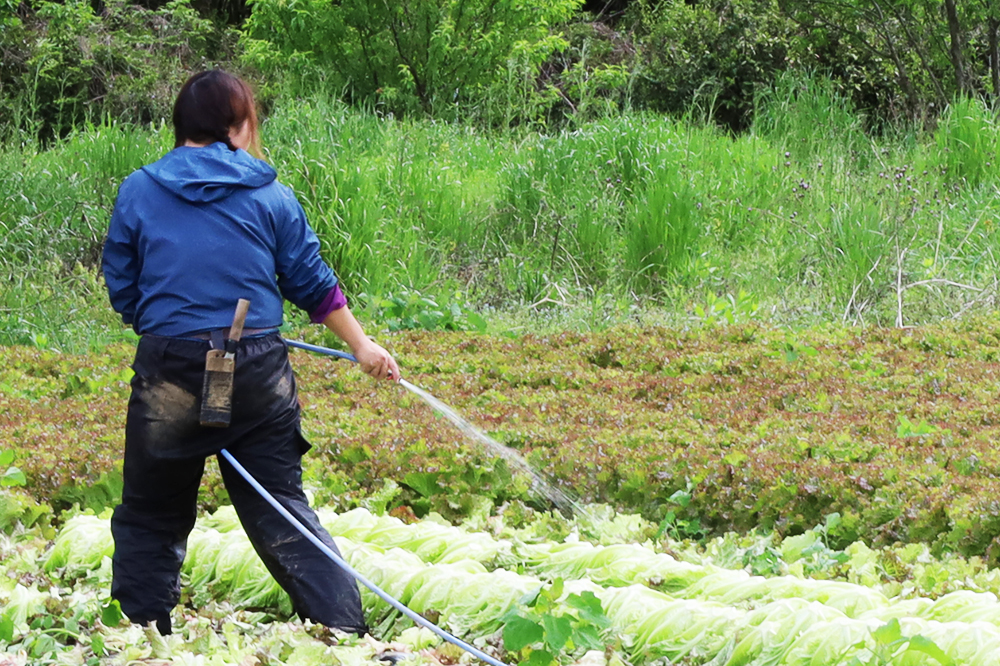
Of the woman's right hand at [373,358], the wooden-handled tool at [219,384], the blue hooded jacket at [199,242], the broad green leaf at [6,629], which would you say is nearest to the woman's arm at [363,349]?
the woman's right hand at [373,358]

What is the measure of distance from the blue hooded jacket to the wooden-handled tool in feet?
0.38

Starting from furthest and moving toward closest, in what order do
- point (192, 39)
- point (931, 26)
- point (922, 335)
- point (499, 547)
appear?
point (192, 39)
point (931, 26)
point (922, 335)
point (499, 547)

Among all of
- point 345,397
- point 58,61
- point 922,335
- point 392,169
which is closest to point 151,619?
point 345,397

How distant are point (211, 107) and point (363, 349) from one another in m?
0.80

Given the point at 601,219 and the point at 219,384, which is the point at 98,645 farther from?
the point at 601,219

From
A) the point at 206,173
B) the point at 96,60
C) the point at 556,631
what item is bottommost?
the point at 96,60

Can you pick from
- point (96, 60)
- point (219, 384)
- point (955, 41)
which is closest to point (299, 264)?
point (219, 384)

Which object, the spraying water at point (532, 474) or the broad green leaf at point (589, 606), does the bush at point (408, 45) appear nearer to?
the spraying water at point (532, 474)

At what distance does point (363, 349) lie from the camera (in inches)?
134

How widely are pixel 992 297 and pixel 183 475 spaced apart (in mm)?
6859

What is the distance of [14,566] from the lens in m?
3.99

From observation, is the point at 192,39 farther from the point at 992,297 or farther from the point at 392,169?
the point at 992,297

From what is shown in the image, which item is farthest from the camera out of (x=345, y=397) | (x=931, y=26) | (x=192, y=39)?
(x=192, y=39)

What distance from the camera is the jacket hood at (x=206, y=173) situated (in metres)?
3.30
